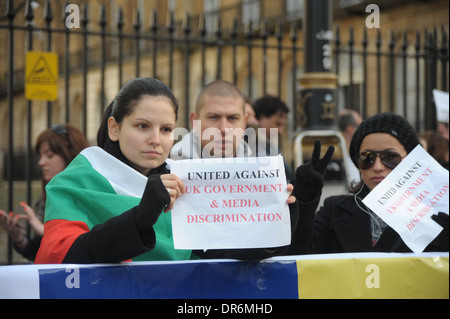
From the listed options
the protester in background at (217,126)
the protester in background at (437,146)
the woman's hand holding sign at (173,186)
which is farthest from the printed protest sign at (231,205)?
the protester in background at (437,146)

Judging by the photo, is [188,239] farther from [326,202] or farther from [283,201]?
[326,202]

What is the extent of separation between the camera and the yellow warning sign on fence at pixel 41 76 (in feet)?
17.1

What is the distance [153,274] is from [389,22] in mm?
12661

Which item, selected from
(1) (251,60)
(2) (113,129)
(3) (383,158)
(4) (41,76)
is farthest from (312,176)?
(1) (251,60)

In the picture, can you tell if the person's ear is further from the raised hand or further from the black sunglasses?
the black sunglasses

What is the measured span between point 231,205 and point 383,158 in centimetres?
93

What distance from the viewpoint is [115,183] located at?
2.21 meters

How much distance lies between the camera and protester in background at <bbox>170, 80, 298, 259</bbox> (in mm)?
3282

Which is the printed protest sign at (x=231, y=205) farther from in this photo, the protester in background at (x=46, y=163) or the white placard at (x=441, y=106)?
the white placard at (x=441, y=106)

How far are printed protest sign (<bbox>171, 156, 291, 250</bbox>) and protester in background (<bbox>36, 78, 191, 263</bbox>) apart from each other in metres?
0.06

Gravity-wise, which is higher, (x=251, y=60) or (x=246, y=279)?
(x=251, y=60)

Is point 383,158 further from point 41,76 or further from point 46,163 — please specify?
point 41,76

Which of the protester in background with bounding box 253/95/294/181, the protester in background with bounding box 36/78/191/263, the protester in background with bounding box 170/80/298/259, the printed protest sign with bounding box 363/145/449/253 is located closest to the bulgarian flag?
the protester in background with bounding box 36/78/191/263
